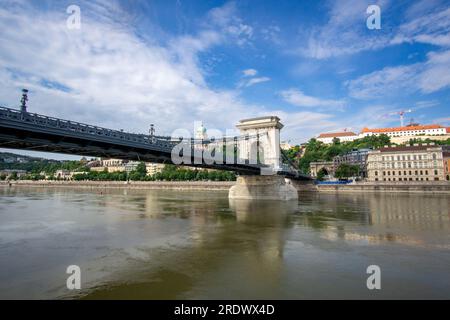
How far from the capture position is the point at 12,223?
17.8m

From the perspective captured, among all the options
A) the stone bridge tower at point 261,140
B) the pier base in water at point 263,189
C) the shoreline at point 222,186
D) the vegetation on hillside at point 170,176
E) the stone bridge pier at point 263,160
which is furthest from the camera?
the vegetation on hillside at point 170,176

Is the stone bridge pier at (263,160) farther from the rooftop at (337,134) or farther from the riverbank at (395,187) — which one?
the rooftop at (337,134)

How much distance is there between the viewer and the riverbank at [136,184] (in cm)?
6588

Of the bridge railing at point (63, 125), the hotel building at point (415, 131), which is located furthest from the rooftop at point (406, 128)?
the bridge railing at point (63, 125)

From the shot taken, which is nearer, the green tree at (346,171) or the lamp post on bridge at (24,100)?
the lamp post on bridge at (24,100)

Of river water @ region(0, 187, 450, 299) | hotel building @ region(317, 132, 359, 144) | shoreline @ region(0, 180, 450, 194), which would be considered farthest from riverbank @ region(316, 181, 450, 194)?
hotel building @ region(317, 132, 359, 144)

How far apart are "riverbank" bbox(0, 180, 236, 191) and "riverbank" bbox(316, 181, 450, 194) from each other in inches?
826

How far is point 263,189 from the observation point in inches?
1385

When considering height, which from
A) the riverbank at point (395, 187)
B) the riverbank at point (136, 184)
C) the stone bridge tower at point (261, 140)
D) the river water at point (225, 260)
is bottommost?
the river water at point (225, 260)

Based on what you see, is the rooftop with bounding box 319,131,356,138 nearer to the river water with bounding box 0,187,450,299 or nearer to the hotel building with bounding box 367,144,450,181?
the hotel building with bounding box 367,144,450,181

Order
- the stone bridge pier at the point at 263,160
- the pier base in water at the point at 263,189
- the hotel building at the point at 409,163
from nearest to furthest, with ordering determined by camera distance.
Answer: the pier base in water at the point at 263,189 → the stone bridge pier at the point at 263,160 → the hotel building at the point at 409,163

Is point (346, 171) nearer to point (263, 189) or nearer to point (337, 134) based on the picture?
point (263, 189)

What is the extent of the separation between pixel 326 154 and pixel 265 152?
161 feet
